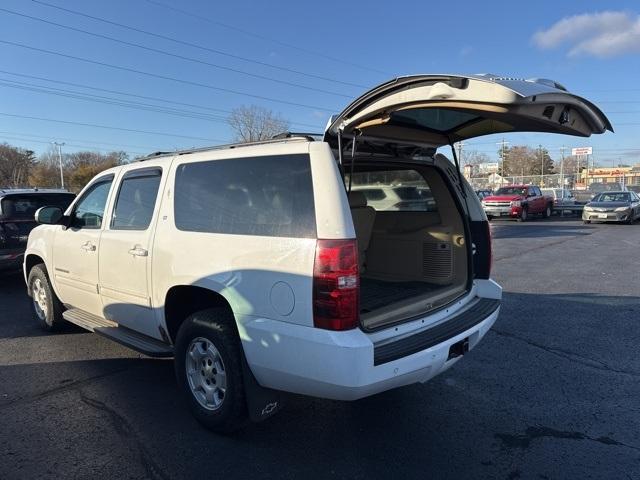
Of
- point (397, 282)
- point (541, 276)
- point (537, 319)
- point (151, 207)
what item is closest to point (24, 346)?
point (151, 207)

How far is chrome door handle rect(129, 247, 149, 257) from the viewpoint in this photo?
12.4ft

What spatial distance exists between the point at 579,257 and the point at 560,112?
10046mm

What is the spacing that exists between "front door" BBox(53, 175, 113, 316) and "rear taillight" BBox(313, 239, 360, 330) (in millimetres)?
2648

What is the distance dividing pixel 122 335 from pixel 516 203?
23789mm

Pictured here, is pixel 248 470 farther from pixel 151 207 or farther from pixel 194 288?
pixel 151 207

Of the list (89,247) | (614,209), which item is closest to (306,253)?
(89,247)

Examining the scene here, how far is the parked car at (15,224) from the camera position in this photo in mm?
7965

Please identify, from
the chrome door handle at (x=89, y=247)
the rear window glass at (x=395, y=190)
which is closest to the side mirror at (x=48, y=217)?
the chrome door handle at (x=89, y=247)

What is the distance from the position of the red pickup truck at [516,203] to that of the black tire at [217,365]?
23767mm

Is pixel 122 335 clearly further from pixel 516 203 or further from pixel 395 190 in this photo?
pixel 516 203

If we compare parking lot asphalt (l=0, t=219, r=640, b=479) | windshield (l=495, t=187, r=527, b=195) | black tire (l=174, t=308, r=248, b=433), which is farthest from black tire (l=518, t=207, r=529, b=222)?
black tire (l=174, t=308, r=248, b=433)

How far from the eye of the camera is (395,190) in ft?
16.4

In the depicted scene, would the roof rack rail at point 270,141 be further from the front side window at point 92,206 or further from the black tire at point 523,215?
the black tire at point 523,215

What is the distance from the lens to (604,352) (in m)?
4.89
